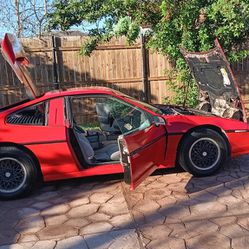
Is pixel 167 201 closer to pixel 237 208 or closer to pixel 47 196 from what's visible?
pixel 237 208

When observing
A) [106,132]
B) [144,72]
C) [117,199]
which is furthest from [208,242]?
[144,72]

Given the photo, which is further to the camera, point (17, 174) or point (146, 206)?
point (17, 174)

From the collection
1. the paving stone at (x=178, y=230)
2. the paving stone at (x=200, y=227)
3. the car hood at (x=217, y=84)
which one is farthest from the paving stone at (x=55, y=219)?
the car hood at (x=217, y=84)

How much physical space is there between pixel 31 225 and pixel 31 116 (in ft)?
5.17

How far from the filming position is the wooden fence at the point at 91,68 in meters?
9.98

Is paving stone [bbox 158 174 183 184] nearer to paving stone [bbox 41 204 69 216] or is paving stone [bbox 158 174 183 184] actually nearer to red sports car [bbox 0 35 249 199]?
red sports car [bbox 0 35 249 199]

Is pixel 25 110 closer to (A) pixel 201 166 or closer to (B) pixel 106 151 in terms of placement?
(B) pixel 106 151

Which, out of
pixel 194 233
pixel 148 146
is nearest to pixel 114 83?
pixel 148 146

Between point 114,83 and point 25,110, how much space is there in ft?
17.4

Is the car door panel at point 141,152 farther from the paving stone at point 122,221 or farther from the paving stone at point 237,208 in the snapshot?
the paving stone at point 237,208

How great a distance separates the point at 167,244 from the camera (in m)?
3.71

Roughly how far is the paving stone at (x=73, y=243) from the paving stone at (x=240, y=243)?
146 cm

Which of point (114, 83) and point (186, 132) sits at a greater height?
point (114, 83)

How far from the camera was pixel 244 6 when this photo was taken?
7.45 meters
